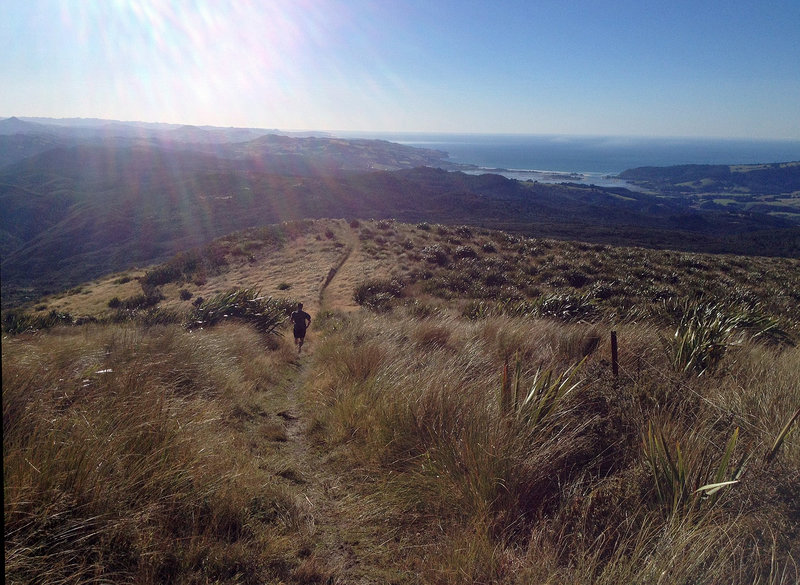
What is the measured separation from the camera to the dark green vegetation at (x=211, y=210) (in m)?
44.6

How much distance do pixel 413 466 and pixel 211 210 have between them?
67919mm

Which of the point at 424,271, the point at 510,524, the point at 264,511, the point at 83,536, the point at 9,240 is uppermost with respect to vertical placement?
the point at 83,536

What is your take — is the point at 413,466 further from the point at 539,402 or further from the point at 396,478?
the point at 539,402

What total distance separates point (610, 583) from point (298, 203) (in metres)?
71.6

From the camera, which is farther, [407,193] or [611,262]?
[407,193]

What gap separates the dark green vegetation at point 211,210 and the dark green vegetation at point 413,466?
27.0 m

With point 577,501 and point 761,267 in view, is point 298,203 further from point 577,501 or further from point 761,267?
point 577,501

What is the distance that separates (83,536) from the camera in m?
2.16

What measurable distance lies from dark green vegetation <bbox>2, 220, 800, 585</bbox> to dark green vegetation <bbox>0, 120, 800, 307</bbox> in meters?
27.0

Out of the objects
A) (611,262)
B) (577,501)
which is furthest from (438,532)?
(611,262)

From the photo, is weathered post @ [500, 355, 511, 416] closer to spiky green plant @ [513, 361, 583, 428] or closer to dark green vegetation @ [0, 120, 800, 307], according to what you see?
spiky green plant @ [513, 361, 583, 428]

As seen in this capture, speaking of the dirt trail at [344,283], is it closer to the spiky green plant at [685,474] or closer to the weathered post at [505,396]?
the weathered post at [505,396]

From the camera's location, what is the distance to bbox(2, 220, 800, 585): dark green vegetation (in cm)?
219

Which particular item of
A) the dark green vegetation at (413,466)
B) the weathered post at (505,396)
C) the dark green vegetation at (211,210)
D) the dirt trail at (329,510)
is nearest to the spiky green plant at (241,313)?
the dark green vegetation at (413,466)
